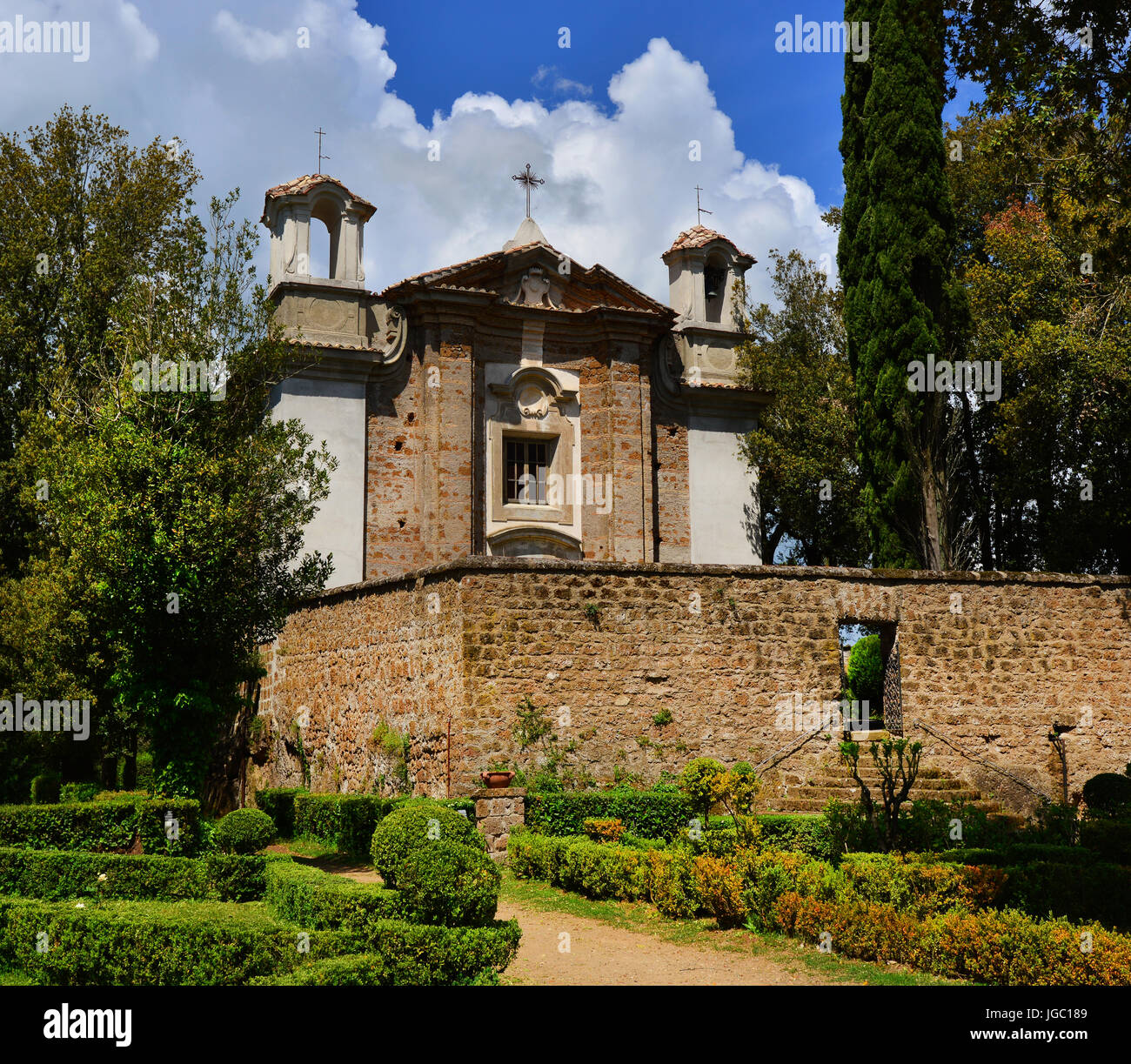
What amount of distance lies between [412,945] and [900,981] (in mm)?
3771

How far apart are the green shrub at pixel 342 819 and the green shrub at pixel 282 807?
0.26 metres

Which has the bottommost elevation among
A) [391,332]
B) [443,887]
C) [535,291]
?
[443,887]

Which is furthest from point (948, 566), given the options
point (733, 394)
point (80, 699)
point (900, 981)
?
point (80, 699)

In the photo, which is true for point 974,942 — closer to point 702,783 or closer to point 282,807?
point 702,783

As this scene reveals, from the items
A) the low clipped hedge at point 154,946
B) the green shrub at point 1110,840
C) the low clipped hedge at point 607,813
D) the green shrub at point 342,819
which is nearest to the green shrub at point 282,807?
the green shrub at point 342,819

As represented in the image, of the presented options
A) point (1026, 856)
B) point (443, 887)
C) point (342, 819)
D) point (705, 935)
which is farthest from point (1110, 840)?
point (342, 819)

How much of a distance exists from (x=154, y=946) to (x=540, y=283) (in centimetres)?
1920

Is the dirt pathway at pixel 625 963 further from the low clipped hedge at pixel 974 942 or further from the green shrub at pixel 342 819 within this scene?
the green shrub at pixel 342 819

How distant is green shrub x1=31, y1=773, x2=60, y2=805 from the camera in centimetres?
1791

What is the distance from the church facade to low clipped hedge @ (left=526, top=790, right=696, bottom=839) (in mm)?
9371

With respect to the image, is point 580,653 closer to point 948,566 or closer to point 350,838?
point 350,838

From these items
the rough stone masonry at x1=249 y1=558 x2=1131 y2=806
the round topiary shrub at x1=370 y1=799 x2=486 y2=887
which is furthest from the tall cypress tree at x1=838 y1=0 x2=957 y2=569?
the round topiary shrub at x1=370 y1=799 x2=486 y2=887

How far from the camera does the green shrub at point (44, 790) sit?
17.9m

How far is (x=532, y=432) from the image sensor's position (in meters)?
25.0
